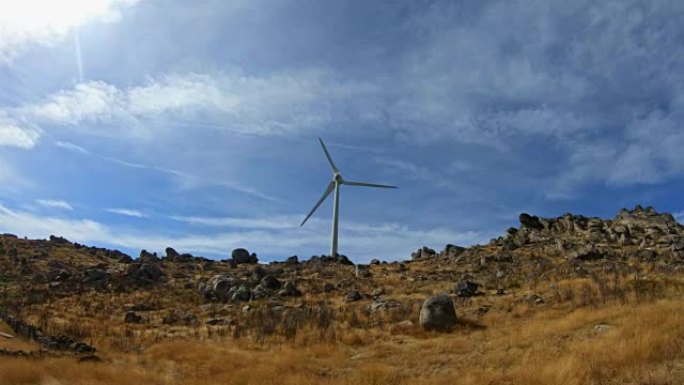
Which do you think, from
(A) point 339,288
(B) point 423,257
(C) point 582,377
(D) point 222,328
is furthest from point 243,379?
(B) point 423,257

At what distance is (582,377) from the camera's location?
12.9 metres

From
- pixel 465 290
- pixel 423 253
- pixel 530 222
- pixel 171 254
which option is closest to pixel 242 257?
pixel 171 254

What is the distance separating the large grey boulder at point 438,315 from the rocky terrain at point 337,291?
5 centimetres

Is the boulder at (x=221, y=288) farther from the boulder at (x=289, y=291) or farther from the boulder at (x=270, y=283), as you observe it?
the boulder at (x=289, y=291)

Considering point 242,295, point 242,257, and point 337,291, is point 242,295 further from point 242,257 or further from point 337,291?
point 242,257

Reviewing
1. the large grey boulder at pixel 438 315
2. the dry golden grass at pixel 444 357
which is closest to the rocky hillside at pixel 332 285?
the large grey boulder at pixel 438 315

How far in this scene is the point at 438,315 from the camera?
2411cm

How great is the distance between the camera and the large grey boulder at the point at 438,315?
23.8 m

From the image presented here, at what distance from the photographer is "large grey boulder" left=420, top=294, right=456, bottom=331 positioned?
2380 centimetres

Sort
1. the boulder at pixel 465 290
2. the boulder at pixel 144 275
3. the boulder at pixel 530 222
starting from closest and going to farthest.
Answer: the boulder at pixel 465 290
the boulder at pixel 144 275
the boulder at pixel 530 222

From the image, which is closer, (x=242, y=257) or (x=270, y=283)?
(x=270, y=283)

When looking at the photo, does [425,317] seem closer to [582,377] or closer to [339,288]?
[582,377]

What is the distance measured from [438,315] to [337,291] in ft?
61.2

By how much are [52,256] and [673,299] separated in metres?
71.3
